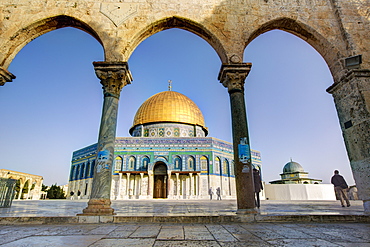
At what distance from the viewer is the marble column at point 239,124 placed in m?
4.27

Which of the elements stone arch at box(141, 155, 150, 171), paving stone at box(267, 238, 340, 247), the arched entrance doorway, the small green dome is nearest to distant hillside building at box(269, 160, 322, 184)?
the small green dome

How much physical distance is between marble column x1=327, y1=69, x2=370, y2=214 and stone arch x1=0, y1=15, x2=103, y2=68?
5663 millimetres

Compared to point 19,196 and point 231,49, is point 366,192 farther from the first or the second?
point 19,196

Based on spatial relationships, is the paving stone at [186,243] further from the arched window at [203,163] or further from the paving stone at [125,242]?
the arched window at [203,163]

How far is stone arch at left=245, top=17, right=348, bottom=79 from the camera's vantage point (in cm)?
550

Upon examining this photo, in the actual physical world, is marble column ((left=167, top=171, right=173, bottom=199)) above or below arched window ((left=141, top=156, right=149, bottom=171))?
below

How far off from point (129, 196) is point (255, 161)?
13289 millimetres

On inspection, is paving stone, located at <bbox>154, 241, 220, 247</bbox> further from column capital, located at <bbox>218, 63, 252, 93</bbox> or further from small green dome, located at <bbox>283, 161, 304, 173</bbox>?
small green dome, located at <bbox>283, 161, 304, 173</bbox>

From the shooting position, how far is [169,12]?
578cm

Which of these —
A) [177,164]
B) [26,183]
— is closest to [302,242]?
[177,164]

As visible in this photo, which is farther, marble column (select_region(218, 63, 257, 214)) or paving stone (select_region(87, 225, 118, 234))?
marble column (select_region(218, 63, 257, 214))

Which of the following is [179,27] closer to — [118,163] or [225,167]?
[118,163]

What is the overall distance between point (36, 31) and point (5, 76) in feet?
4.30

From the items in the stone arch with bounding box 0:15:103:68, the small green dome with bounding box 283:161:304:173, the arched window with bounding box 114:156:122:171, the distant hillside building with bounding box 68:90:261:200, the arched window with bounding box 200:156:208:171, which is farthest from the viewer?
the small green dome with bounding box 283:161:304:173
